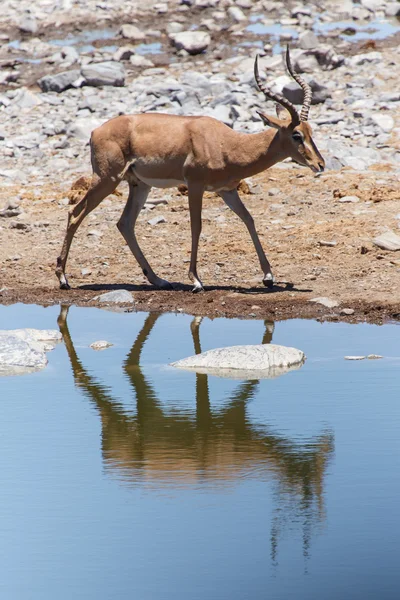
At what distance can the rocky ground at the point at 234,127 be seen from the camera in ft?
43.3

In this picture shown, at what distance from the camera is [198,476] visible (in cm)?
677

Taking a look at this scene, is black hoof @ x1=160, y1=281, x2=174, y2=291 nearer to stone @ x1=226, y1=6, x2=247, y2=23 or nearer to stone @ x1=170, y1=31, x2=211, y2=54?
stone @ x1=170, y1=31, x2=211, y2=54

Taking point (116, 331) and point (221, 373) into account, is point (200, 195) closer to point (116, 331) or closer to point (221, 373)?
point (116, 331)

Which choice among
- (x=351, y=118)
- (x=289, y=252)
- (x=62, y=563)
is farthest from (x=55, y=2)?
(x=62, y=563)

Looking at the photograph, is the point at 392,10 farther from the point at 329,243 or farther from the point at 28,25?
the point at 329,243

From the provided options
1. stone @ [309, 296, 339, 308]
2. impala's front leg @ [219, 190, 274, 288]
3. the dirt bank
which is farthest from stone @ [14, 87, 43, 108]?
stone @ [309, 296, 339, 308]

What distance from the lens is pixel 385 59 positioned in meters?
→ 24.2

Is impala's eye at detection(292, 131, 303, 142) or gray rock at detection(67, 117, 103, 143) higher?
impala's eye at detection(292, 131, 303, 142)

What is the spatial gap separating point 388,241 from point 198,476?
7747 millimetres

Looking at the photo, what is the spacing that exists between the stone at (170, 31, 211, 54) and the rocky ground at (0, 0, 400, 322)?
5 cm

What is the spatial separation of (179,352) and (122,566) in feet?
15.7

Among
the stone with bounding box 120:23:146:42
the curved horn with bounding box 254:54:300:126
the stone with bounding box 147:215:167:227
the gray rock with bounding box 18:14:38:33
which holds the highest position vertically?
the curved horn with bounding box 254:54:300:126

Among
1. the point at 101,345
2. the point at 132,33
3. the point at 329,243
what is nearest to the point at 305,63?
the point at 132,33

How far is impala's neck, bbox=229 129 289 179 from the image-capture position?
1273 centimetres
